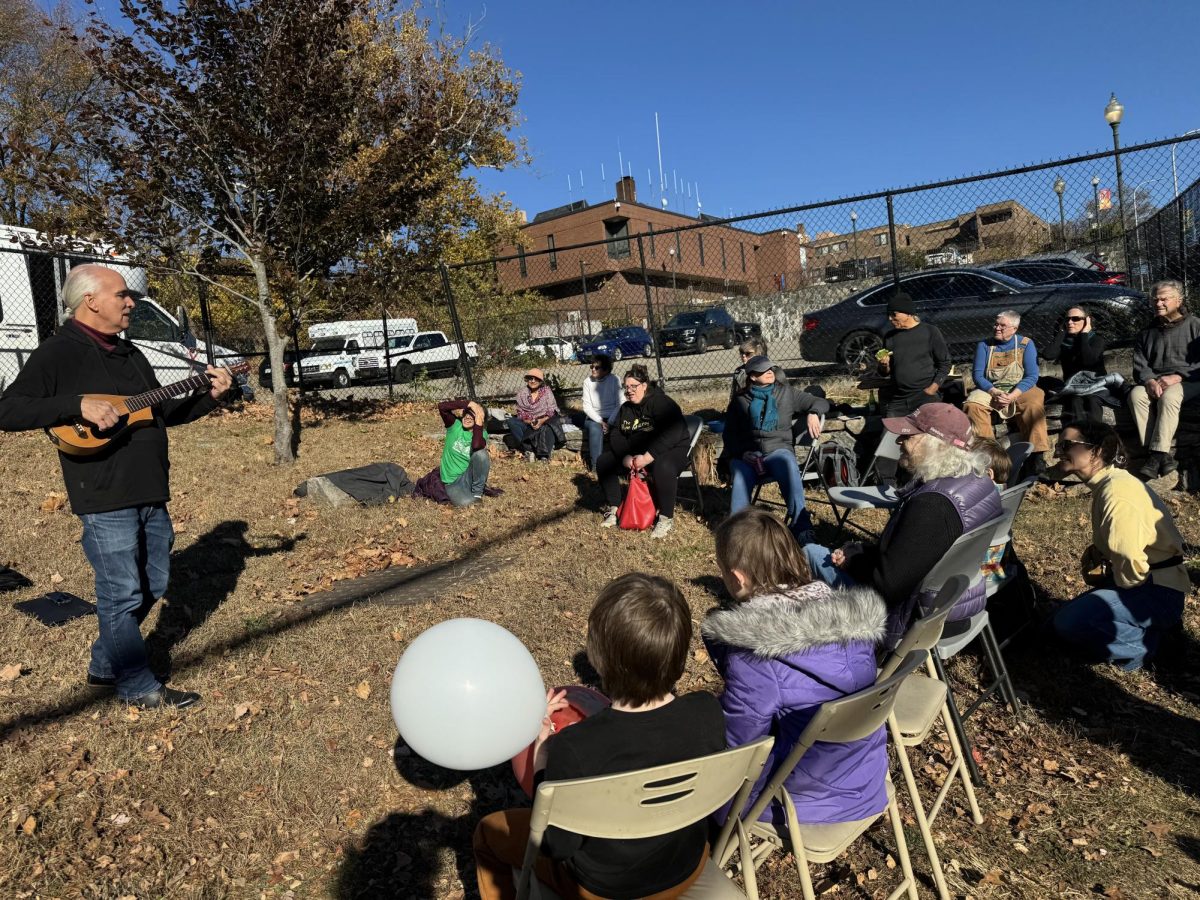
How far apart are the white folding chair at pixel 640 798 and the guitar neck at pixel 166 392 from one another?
9.27 ft

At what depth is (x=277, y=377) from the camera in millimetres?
9203

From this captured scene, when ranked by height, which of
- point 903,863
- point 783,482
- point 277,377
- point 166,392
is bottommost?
point 903,863

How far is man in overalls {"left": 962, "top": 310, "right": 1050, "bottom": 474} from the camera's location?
728cm

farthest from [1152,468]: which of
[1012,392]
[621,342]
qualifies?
[621,342]

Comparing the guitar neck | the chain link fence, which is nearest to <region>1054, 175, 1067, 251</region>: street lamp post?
the chain link fence

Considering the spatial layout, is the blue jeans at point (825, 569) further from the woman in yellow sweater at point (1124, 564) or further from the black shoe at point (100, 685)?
the black shoe at point (100, 685)

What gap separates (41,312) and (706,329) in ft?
43.9

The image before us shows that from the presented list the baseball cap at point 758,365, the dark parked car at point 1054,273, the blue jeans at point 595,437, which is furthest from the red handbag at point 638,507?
the dark parked car at point 1054,273

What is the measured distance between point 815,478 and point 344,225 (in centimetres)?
622

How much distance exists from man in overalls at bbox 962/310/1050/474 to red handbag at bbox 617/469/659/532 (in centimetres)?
307

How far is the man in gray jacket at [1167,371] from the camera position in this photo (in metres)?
6.45

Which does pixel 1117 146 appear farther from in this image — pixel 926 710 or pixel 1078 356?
pixel 926 710

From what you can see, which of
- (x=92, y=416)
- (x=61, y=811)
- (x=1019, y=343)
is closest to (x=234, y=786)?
(x=61, y=811)

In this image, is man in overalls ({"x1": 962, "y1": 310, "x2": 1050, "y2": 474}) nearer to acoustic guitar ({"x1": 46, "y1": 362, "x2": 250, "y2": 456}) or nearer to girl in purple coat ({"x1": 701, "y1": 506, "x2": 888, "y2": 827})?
girl in purple coat ({"x1": 701, "y1": 506, "x2": 888, "y2": 827})
